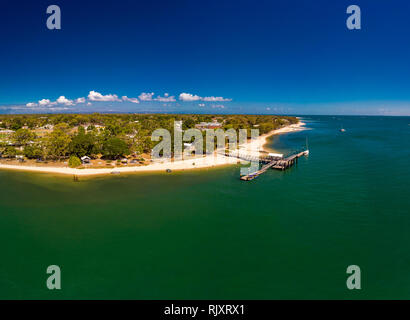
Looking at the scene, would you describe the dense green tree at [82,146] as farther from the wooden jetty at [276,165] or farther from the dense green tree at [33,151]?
the wooden jetty at [276,165]

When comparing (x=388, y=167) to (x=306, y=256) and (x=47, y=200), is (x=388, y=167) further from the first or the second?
(x=47, y=200)

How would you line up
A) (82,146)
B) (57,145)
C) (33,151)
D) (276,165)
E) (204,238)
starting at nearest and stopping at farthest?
(204,238) < (276,165) < (57,145) < (33,151) < (82,146)

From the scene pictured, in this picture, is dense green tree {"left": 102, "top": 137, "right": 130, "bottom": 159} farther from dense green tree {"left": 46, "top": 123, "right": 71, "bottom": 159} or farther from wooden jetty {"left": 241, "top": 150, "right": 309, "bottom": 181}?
wooden jetty {"left": 241, "top": 150, "right": 309, "bottom": 181}

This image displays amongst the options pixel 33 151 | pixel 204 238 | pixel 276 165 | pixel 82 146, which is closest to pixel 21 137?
pixel 33 151

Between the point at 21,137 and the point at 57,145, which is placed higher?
the point at 21,137

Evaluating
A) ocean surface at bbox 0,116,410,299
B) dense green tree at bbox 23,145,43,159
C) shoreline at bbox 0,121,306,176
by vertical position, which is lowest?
ocean surface at bbox 0,116,410,299

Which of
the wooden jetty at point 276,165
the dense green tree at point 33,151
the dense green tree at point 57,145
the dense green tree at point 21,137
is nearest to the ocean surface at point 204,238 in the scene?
the wooden jetty at point 276,165

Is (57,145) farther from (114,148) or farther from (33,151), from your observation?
(114,148)

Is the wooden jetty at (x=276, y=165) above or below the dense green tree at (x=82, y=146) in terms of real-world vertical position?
below

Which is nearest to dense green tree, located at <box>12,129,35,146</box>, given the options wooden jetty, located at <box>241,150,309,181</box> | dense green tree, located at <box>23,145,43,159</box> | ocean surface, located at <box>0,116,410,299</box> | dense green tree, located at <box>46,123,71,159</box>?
dense green tree, located at <box>23,145,43,159</box>
